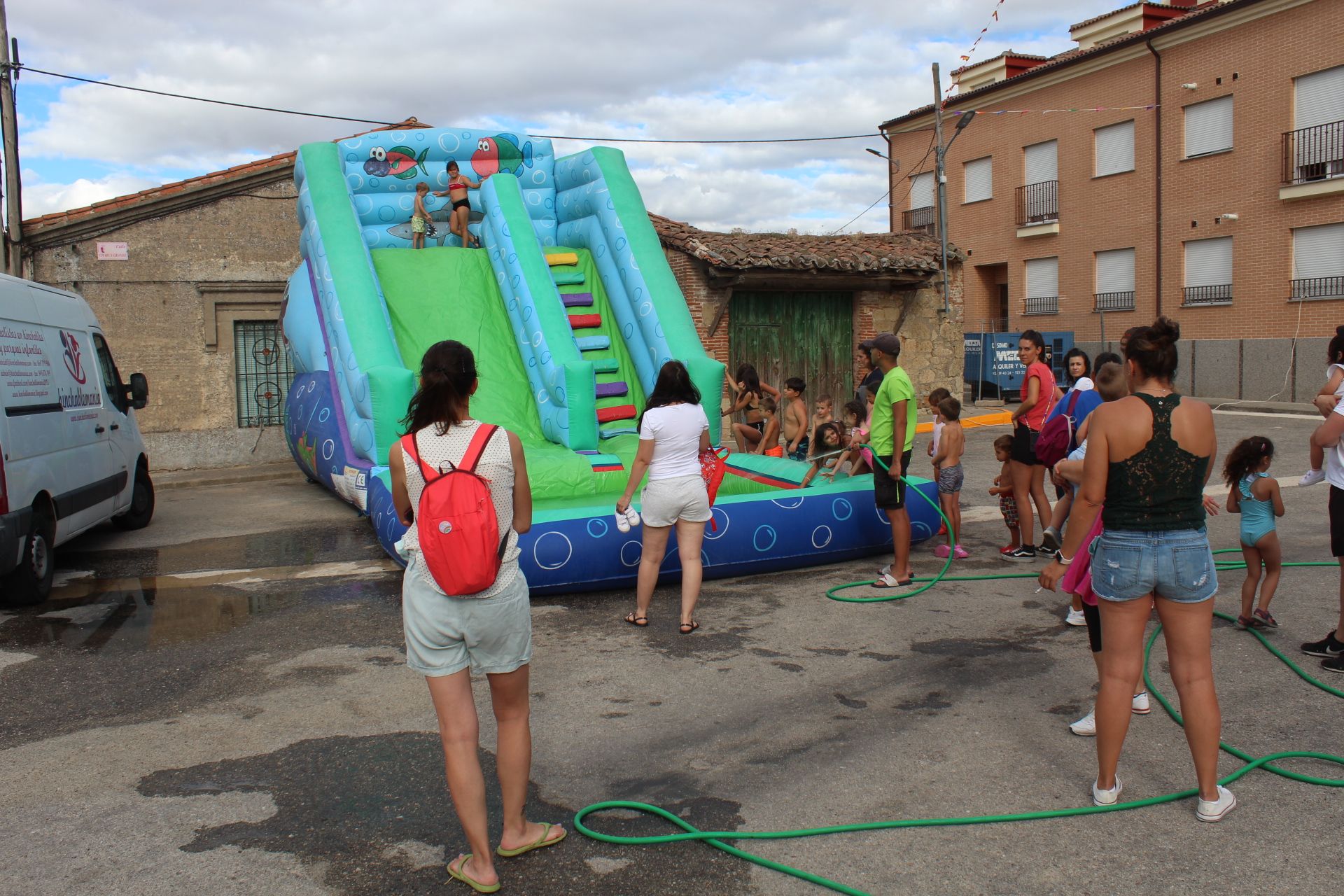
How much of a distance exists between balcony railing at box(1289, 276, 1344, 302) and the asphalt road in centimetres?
1776

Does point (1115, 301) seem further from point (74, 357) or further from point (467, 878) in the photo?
point (467, 878)

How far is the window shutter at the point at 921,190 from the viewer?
1213 inches

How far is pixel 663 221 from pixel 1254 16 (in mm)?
15093

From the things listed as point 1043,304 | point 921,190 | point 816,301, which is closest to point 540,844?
point 816,301

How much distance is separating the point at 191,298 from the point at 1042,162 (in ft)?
71.3

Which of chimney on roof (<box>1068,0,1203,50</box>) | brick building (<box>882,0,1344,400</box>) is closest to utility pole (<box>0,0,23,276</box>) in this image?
brick building (<box>882,0,1344,400</box>)

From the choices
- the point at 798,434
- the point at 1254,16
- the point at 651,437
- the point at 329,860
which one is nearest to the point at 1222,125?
the point at 1254,16

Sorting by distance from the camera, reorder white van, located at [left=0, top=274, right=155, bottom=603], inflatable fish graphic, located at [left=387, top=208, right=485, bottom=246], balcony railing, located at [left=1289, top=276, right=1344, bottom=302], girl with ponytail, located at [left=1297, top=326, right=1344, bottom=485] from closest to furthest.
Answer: girl with ponytail, located at [left=1297, top=326, right=1344, bottom=485], white van, located at [left=0, top=274, right=155, bottom=603], inflatable fish graphic, located at [left=387, top=208, right=485, bottom=246], balcony railing, located at [left=1289, top=276, right=1344, bottom=302]

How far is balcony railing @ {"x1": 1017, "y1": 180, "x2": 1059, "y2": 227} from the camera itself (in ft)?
90.0

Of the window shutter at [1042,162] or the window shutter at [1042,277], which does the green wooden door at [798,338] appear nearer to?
the window shutter at [1042,277]

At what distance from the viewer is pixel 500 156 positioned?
41.4 ft

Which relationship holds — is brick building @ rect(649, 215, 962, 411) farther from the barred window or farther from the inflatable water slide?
the barred window

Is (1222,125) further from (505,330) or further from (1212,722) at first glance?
(1212,722)

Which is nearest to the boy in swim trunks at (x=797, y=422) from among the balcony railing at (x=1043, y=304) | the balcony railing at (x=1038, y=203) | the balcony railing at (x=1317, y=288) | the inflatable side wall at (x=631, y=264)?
the inflatable side wall at (x=631, y=264)
